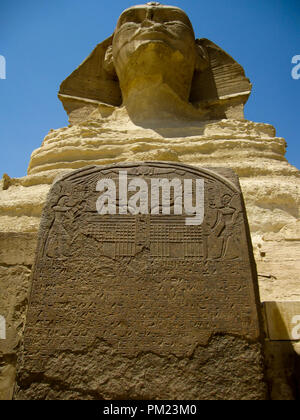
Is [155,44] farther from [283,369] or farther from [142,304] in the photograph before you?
[283,369]

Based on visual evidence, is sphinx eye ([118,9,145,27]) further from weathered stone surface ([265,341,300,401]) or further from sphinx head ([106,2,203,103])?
weathered stone surface ([265,341,300,401])

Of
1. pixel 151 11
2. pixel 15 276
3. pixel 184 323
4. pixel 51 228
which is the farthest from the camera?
pixel 151 11

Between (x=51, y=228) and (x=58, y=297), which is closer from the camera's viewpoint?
(x=58, y=297)

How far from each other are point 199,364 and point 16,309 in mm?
1175

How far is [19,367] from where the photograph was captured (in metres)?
1.63

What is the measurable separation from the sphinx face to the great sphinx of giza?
0.01 metres

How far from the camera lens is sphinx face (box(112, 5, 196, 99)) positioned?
467cm

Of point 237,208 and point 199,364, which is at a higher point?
point 237,208

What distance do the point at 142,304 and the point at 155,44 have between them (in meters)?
4.12

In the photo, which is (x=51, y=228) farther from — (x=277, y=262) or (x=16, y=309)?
(x=277, y=262)

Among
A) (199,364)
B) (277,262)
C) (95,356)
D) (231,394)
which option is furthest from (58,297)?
(277,262)

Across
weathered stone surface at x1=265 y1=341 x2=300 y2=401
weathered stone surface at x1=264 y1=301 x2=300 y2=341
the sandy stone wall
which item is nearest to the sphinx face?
the sandy stone wall

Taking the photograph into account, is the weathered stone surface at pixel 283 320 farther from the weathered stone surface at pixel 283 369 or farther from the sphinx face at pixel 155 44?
the sphinx face at pixel 155 44

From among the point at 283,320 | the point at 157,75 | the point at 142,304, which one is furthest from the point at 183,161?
the point at 142,304
